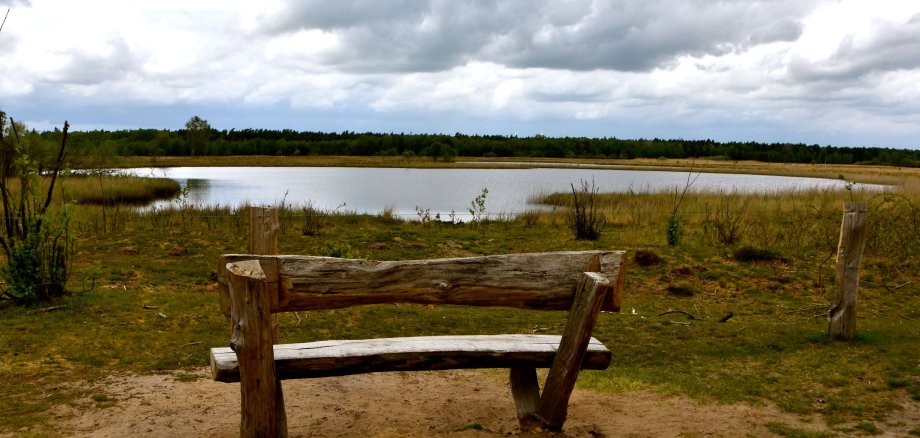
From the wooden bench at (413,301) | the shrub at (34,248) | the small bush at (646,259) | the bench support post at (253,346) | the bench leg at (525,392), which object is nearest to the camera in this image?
the bench support post at (253,346)

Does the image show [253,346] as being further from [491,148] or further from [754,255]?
[491,148]

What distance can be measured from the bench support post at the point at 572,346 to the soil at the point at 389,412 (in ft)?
0.56

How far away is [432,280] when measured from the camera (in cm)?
416

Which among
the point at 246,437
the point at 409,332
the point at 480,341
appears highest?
the point at 480,341

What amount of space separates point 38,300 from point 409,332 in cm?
436

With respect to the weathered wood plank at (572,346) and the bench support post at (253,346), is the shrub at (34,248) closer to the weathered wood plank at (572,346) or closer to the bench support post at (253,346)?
the bench support post at (253,346)

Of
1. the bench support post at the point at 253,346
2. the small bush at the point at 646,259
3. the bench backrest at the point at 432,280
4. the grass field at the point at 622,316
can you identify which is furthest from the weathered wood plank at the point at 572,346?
the small bush at the point at 646,259

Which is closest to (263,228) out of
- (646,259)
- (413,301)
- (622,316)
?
(413,301)

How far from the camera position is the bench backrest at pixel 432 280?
3947 millimetres

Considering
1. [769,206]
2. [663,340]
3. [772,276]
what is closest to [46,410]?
[663,340]

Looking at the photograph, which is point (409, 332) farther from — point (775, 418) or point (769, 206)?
point (769, 206)

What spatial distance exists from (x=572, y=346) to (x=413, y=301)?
0.98 metres

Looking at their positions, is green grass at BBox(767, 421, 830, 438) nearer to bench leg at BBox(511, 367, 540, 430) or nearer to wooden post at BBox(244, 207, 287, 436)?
bench leg at BBox(511, 367, 540, 430)

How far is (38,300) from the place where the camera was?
8719 mm
